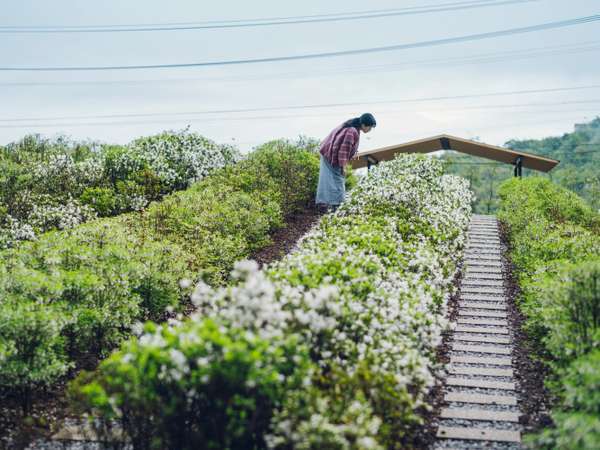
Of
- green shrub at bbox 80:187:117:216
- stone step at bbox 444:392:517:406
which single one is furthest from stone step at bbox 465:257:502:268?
green shrub at bbox 80:187:117:216

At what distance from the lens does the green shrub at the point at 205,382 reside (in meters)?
3.84

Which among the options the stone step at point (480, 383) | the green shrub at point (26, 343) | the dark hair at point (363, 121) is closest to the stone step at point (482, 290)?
the dark hair at point (363, 121)

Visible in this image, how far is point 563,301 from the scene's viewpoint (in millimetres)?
5805

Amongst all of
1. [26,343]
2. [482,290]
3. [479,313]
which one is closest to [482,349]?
[479,313]

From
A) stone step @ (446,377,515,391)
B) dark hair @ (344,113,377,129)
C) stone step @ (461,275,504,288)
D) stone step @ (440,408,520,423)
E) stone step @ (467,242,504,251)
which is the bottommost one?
stone step @ (440,408,520,423)

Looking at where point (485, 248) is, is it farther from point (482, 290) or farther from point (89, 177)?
point (89, 177)

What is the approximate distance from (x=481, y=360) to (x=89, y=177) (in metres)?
10.8

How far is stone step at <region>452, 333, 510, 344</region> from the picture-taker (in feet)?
27.6

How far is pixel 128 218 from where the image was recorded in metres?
11.6

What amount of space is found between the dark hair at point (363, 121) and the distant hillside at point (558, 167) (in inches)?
991

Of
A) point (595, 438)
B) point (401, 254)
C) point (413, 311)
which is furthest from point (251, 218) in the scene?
point (595, 438)

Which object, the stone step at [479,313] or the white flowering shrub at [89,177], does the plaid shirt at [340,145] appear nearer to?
the stone step at [479,313]

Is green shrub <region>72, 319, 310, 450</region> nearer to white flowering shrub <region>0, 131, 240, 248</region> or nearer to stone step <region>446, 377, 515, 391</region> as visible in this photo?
stone step <region>446, 377, 515, 391</region>

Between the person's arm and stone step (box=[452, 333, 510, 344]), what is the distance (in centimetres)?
395
